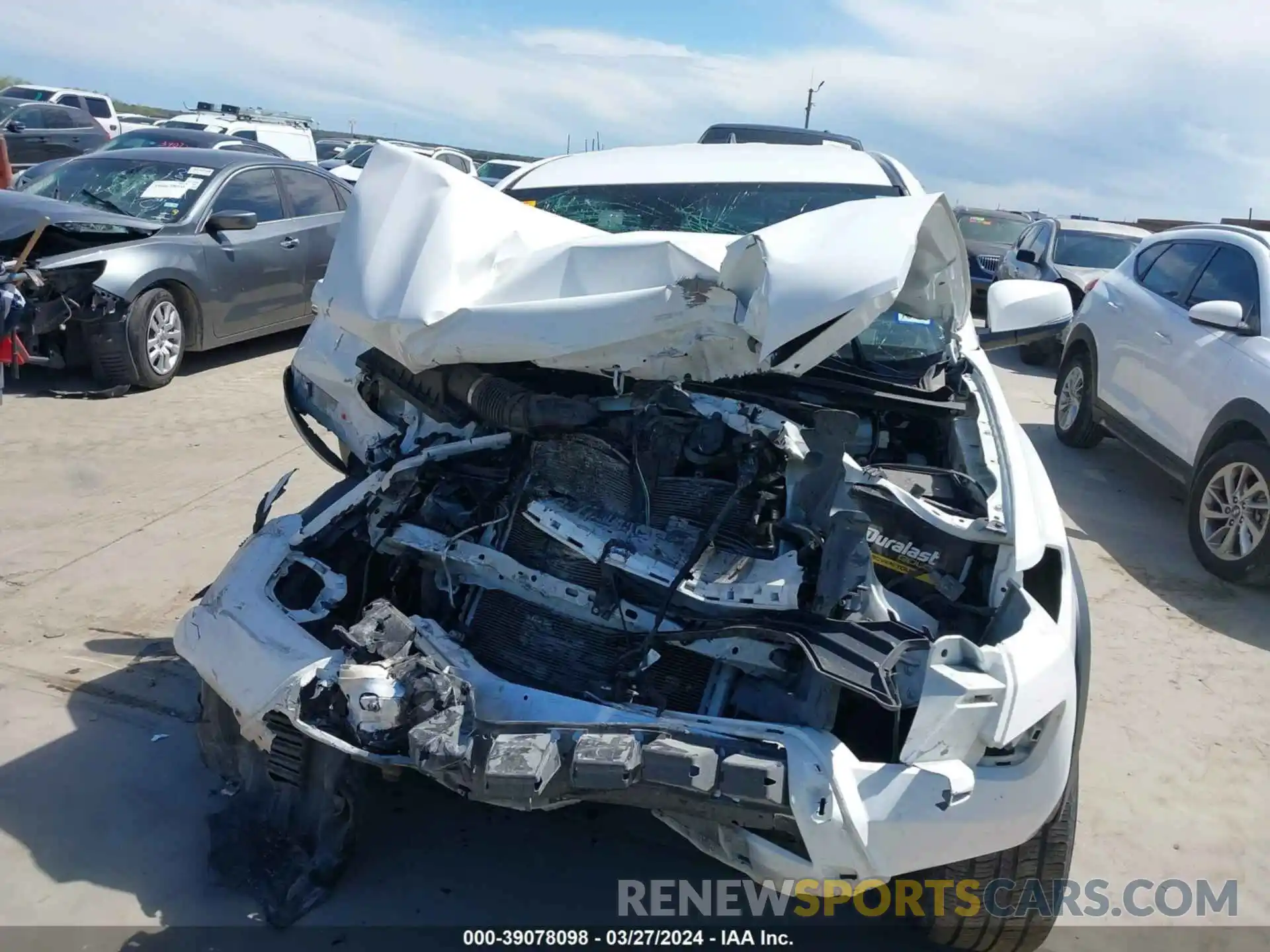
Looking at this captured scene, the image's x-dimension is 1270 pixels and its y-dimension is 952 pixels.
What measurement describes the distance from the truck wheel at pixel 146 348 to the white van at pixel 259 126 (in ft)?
31.2

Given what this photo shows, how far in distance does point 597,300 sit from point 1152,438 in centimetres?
486

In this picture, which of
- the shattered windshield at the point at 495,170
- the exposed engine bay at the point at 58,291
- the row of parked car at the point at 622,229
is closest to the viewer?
the row of parked car at the point at 622,229

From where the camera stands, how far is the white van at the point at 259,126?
664 inches

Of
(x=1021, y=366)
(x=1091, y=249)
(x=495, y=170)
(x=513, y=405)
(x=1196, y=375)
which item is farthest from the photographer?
(x=495, y=170)

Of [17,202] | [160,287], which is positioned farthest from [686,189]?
[17,202]

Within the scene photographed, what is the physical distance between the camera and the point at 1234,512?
17.4 feet

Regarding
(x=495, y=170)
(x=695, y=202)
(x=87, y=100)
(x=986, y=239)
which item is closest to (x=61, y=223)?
(x=695, y=202)

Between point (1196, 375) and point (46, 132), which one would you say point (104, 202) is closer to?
point (1196, 375)

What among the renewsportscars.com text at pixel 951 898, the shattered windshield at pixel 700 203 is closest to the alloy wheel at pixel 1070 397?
the shattered windshield at pixel 700 203

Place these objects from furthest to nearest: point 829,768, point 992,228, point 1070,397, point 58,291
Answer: point 992,228 → point 1070,397 → point 58,291 → point 829,768

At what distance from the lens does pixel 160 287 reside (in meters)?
7.29

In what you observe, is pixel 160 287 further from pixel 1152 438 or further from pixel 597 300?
pixel 1152 438

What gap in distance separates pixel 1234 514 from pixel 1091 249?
7.19m

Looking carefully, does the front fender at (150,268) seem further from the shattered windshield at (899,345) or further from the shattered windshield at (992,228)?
the shattered windshield at (992,228)
